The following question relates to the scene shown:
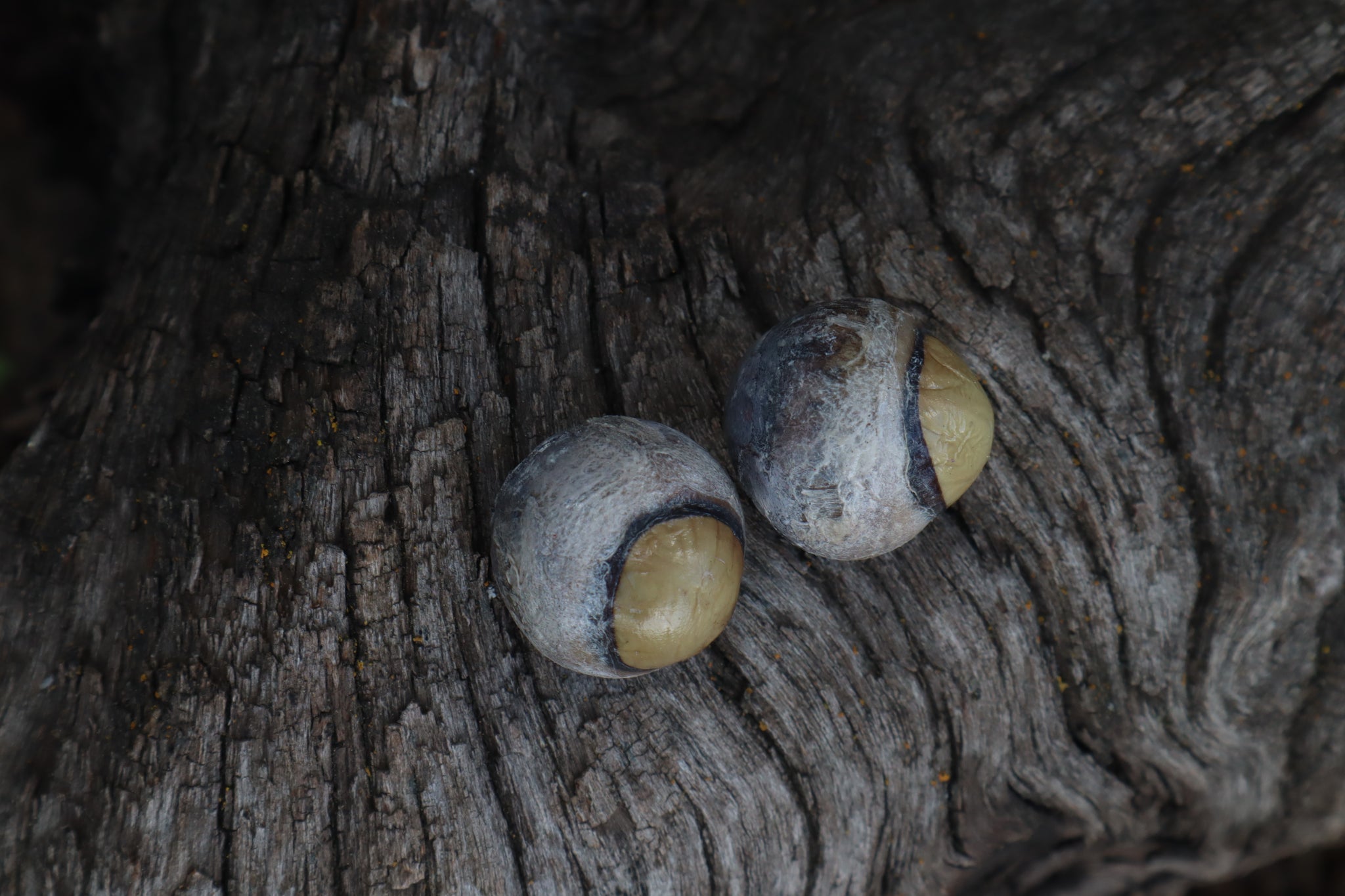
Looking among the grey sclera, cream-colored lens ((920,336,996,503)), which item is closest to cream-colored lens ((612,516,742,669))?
the grey sclera

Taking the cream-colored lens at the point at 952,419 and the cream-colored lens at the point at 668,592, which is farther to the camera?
the cream-colored lens at the point at 952,419

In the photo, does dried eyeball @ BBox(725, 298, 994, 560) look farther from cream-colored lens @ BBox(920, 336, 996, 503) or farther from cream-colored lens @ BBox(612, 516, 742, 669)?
cream-colored lens @ BBox(612, 516, 742, 669)

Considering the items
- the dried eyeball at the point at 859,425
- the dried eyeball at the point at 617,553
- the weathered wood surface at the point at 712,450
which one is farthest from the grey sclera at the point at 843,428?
the weathered wood surface at the point at 712,450

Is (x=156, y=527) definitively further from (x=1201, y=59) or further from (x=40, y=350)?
(x=1201, y=59)

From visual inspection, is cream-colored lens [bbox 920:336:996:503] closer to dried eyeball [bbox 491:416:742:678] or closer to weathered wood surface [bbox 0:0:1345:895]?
weathered wood surface [bbox 0:0:1345:895]

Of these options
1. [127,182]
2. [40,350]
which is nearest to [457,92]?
[127,182]

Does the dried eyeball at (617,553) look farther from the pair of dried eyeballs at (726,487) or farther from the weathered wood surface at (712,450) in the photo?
the weathered wood surface at (712,450)

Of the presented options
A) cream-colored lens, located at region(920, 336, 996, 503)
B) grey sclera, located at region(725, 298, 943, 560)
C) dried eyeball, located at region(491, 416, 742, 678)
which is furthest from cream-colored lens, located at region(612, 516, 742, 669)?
cream-colored lens, located at region(920, 336, 996, 503)

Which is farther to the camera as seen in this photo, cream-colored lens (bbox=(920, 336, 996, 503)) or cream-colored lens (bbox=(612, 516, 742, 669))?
cream-colored lens (bbox=(920, 336, 996, 503))
